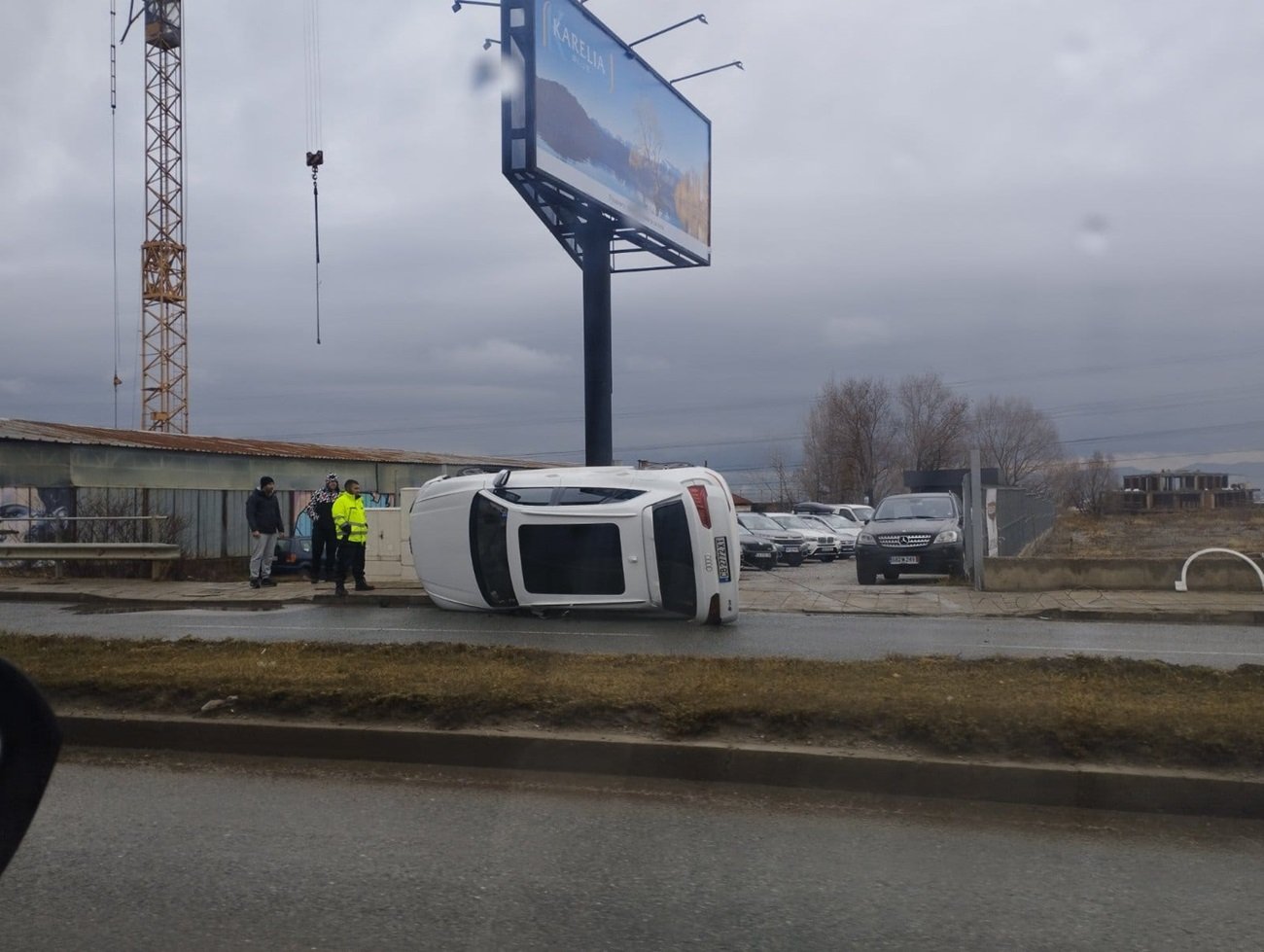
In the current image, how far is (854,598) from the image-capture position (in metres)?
17.7

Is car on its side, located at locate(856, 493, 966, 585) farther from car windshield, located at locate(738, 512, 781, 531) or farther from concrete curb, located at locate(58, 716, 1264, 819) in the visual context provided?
concrete curb, located at locate(58, 716, 1264, 819)

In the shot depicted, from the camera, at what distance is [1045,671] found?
28.1ft

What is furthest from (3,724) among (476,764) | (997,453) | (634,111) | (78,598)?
(997,453)

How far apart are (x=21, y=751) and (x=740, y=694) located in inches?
202

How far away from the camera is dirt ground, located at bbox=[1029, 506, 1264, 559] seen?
2509 centimetres

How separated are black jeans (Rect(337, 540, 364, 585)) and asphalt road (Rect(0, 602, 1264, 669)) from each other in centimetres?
104

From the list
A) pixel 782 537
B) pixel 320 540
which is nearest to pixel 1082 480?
pixel 782 537

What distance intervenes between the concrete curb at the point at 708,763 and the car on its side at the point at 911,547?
47.2ft

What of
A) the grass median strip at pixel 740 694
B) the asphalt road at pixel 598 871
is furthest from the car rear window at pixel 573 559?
the asphalt road at pixel 598 871

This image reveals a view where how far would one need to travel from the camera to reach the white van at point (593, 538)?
13.4m

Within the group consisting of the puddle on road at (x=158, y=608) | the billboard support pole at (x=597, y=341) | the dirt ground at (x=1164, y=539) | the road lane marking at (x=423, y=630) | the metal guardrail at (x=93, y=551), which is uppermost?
the billboard support pole at (x=597, y=341)

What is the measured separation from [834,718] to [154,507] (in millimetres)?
20673

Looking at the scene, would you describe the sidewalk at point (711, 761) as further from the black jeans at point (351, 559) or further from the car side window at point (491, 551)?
the black jeans at point (351, 559)

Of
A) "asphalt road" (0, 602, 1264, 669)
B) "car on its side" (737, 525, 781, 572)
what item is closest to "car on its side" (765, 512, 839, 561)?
"car on its side" (737, 525, 781, 572)
